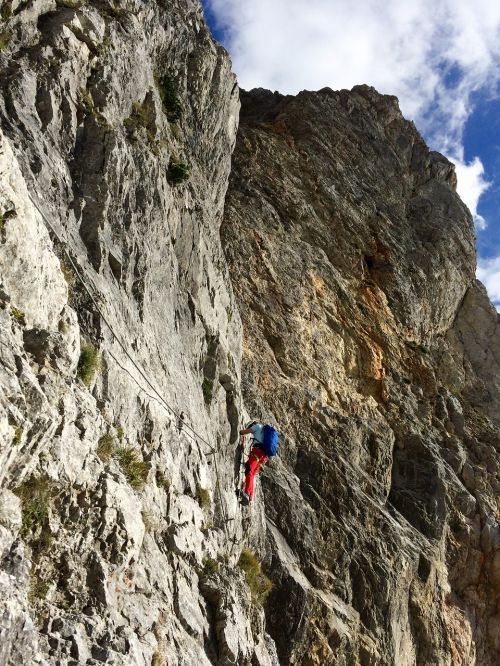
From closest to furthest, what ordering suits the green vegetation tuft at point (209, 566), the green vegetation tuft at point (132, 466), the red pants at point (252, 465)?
the green vegetation tuft at point (132, 466), the green vegetation tuft at point (209, 566), the red pants at point (252, 465)

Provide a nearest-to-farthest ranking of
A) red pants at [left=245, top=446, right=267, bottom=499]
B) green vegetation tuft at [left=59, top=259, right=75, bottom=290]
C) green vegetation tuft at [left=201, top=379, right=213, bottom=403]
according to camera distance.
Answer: green vegetation tuft at [left=59, top=259, right=75, bottom=290], green vegetation tuft at [left=201, top=379, right=213, bottom=403], red pants at [left=245, top=446, right=267, bottom=499]

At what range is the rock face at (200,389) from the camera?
21.9ft

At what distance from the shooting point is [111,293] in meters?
9.66

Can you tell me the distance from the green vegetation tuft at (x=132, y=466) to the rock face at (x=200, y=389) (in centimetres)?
4

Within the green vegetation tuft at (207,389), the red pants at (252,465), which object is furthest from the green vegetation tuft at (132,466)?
the red pants at (252,465)

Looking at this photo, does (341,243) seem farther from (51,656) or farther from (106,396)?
(51,656)

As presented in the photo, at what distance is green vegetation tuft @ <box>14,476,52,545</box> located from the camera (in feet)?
19.4

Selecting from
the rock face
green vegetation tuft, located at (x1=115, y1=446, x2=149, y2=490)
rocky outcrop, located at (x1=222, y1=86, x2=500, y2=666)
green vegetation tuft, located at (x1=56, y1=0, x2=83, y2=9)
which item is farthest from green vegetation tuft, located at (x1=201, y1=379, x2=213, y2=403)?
green vegetation tuft, located at (x1=56, y1=0, x2=83, y2=9)

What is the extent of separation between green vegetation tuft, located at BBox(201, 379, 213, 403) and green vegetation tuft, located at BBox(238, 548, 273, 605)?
3.38 meters

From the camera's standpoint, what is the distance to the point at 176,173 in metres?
13.7

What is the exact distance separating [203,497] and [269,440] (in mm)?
3130

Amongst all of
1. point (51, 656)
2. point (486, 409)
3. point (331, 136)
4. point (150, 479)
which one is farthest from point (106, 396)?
point (331, 136)

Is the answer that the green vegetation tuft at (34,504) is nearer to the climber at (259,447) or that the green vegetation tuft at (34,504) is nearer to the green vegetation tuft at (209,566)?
the green vegetation tuft at (209,566)

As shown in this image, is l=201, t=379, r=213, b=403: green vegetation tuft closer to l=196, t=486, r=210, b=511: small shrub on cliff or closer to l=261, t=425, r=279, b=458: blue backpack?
l=261, t=425, r=279, b=458: blue backpack
